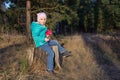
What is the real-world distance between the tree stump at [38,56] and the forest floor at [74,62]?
0.15 metres

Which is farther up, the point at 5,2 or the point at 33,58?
the point at 5,2

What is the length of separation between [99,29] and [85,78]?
18593 mm

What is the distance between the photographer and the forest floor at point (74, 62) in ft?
25.3

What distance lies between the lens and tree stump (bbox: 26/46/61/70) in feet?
27.1

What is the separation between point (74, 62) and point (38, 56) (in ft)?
4.68

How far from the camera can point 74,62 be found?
375 inches

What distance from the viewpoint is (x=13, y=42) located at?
12.0 m

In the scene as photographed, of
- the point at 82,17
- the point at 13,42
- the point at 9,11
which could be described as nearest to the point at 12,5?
the point at 9,11

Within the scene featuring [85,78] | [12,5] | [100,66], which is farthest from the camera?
[12,5]

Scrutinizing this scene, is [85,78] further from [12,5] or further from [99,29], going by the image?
[99,29]

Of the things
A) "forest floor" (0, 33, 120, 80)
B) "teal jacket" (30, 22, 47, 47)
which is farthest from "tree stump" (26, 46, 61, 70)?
"teal jacket" (30, 22, 47, 47)

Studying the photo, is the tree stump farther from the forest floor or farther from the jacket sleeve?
the jacket sleeve

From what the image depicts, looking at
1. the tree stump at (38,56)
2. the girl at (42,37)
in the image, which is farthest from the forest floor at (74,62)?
the girl at (42,37)

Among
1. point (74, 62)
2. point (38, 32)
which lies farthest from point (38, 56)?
point (74, 62)
